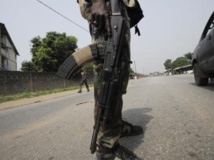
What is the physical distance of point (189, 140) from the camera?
7.00 feet

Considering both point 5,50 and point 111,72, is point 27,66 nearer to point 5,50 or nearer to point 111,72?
point 5,50

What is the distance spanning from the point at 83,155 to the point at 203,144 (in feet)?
3.63

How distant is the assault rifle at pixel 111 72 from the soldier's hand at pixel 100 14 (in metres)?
0.04

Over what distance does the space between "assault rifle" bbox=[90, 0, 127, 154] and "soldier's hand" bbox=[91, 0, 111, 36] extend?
0.04 metres

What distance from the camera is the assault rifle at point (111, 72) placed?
173 cm

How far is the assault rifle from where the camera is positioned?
173 centimetres

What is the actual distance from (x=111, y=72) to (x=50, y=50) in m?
28.2

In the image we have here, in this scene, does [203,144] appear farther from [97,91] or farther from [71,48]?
[71,48]

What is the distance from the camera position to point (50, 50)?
28703 millimetres

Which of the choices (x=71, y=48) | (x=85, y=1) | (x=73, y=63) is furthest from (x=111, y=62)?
(x=71, y=48)

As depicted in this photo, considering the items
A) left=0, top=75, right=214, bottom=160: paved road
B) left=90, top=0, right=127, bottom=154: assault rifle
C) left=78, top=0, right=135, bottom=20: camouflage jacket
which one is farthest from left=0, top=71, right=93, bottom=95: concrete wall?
left=90, top=0, right=127, bottom=154: assault rifle

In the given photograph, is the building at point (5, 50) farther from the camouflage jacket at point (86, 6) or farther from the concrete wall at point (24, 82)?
the camouflage jacket at point (86, 6)

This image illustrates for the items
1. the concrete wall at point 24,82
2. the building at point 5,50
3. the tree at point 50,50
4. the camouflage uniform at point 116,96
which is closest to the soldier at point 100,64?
the camouflage uniform at point 116,96

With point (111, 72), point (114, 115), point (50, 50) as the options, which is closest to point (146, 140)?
point (114, 115)
